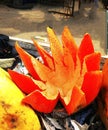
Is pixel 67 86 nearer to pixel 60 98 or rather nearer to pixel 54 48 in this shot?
pixel 60 98

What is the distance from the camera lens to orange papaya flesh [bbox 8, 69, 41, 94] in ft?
5.36

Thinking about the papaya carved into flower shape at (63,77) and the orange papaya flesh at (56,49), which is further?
the orange papaya flesh at (56,49)

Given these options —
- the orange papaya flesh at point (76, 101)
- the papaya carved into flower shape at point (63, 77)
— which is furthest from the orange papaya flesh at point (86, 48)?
the orange papaya flesh at point (76, 101)

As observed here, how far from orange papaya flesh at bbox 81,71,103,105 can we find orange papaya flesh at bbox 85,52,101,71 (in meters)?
0.09

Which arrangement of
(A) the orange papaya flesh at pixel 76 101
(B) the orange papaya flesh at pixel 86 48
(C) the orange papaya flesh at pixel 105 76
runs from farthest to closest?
(B) the orange papaya flesh at pixel 86 48 → (C) the orange papaya flesh at pixel 105 76 → (A) the orange papaya flesh at pixel 76 101

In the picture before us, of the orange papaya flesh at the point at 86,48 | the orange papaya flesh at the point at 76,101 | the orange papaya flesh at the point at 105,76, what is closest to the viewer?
the orange papaya flesh at the point at 76,101

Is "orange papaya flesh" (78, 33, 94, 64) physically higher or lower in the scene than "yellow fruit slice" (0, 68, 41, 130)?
higher

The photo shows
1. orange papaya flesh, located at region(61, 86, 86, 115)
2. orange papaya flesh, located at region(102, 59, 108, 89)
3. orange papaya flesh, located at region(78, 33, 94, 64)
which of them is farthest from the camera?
orange papaya flesh, located at region(78, 33, 94, 64)

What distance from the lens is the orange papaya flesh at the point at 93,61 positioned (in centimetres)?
160

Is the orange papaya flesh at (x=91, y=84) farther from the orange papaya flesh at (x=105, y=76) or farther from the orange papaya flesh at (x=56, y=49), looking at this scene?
the orange papaya flesh at (x=56, y=49)

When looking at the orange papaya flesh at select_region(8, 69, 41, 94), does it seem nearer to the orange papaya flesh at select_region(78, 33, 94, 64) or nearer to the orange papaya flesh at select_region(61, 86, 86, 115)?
the orange papaya flesh at select_region(61, 86, 86, 115)

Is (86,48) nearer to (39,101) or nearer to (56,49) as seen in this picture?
(56,49)

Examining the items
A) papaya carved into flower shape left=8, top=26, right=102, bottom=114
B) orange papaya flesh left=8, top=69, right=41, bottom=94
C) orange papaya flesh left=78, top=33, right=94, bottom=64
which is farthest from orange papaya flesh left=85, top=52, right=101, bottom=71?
orange papaya flesh left=8, top=69, right=41, bottom=94

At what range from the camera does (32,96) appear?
1.55 meters
